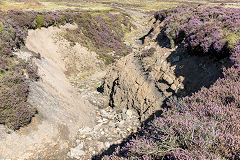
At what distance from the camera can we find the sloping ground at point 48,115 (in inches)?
393

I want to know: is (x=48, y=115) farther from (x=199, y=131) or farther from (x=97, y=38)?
(x=97, y=38)

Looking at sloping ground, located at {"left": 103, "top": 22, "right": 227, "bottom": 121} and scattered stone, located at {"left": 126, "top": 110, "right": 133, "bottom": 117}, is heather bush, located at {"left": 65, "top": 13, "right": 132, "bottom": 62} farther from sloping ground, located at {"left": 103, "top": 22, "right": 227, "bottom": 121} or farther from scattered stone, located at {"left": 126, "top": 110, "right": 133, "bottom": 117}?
scattered stone, located at {"left": 126, "top": 110, "right": 133, "bottom": 117}

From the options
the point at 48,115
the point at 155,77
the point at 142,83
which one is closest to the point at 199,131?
the point at 155,77

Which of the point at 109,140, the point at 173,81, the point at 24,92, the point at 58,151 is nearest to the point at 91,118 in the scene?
the point at 109,140

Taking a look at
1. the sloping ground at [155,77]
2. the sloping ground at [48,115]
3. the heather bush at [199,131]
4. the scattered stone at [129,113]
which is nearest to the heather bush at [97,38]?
the sloping ground at [48,115]

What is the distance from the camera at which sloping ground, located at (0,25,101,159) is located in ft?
32.8

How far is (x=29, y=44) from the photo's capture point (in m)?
20.3

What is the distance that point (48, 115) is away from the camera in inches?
493

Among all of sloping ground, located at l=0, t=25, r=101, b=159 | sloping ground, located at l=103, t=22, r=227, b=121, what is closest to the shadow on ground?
sloping ground, located at l=103, t=22, r=227, b=121

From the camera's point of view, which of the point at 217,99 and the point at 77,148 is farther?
the point at 77,148

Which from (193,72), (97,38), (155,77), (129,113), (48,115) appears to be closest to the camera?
(193,72)

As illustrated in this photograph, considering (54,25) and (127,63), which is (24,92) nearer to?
(127,63)

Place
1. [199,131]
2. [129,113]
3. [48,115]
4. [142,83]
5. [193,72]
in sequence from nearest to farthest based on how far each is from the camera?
[199,131]
[193,72]
[48,115]
[142,83]
[129,113]

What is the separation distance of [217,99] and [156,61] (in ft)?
31.7
